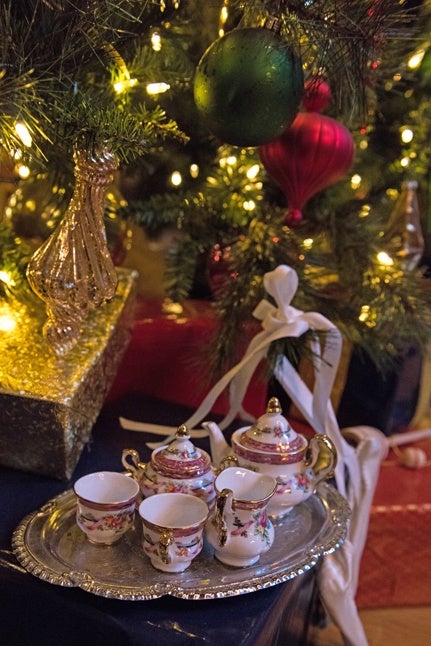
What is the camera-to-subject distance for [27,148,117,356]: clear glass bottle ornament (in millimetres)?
700

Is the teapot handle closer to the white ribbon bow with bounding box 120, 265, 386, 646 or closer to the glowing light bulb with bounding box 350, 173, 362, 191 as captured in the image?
the white ribbon bow with bounding box 120, 265, 386, 646

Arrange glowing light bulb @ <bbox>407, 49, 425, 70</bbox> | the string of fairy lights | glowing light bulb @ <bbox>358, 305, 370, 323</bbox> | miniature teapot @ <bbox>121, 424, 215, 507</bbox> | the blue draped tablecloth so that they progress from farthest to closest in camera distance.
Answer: glowing light bulb @ <bbox>407, 49, 425, 70</bbox> → glowing light bulb @ <bbox>358, 305, 370, 323</bbox> → the string of fairy lights → miniature teapot @ <bbox>121, 424, 215, 507</bbox> → the blue draped tablecloth

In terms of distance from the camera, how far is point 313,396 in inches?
33.2

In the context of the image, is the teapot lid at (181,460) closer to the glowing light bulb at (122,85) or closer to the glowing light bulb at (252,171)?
the glowing light bulb at (122,85)

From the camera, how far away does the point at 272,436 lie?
2.28 feet

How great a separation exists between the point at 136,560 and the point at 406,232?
0.69 meters

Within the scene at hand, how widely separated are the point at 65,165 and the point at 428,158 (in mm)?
719

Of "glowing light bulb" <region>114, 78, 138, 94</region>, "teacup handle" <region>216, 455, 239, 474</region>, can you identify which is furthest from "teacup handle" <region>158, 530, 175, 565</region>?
"glowing light bulb" <region>114, 78, 138, 94</region>

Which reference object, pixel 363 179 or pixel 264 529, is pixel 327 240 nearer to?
pixel 363 179

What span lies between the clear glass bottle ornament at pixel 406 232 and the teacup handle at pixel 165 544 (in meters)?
0.64

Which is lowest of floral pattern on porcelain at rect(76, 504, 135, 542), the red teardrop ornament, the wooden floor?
the wooden floor

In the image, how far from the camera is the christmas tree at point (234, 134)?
63 centimetres

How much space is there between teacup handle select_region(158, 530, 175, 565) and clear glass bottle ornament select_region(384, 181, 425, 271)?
641 mm

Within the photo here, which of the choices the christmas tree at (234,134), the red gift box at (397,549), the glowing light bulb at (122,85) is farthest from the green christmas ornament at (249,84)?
the red gift box at (397,549)
